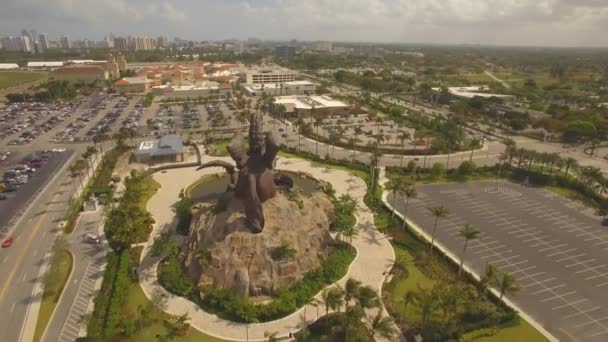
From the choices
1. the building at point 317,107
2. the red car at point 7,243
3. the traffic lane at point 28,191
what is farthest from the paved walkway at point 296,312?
the building at point 317,107

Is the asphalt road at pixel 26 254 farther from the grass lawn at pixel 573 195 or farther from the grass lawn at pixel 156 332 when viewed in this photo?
the grass lawn at pixel 573 195

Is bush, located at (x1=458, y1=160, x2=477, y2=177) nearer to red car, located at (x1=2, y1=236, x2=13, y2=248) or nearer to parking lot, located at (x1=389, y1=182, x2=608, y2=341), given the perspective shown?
parking lot, located at (x1=389, y1=182, x2=608, y2=341)

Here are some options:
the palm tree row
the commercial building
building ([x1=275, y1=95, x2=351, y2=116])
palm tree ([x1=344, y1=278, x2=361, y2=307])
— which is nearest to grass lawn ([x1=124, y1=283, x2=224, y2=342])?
the palm tree row

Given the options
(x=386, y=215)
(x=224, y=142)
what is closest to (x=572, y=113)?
(x=386, y=215)

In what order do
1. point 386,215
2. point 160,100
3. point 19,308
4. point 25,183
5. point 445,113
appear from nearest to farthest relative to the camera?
point 19,308 → point 386,215 → point 25,183 → point 445,113 → point 160,100

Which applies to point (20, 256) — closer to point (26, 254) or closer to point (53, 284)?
point (26, 254)

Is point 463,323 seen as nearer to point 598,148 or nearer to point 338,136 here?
point 338,136
